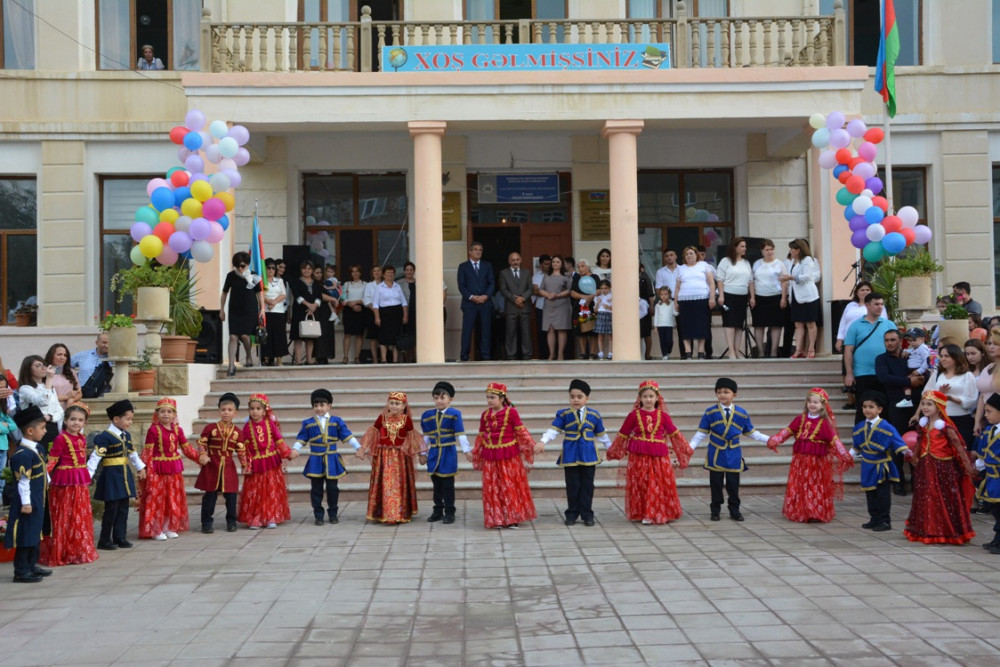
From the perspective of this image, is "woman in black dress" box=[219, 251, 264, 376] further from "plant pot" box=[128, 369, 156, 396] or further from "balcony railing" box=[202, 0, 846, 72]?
"balcony railing" box=[202, 0, 846, 72]

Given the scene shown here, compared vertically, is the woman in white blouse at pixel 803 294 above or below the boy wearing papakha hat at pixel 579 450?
above

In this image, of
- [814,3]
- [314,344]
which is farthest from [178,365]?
[814,3]

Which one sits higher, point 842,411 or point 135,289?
point 135,289

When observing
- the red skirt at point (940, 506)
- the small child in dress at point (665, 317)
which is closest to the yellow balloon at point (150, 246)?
the small child in dress at point (665, 317)

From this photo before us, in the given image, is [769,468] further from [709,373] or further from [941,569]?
[941,569]

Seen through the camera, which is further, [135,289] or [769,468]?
[135,289]

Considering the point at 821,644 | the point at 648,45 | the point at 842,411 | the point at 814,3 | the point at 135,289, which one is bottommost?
the point at 821,644

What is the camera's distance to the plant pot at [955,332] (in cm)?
1336

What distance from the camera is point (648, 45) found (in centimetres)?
1712

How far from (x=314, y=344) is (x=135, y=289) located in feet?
12.8

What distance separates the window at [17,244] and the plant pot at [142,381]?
6.64m

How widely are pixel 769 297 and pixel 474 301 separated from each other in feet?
14.7

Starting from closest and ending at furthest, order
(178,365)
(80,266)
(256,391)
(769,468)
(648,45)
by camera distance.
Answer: (769,468), (178,365), (256,391), (648,45), (80,266)

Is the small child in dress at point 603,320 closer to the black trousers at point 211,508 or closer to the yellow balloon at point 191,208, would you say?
the yellow balloon at point 191,208
